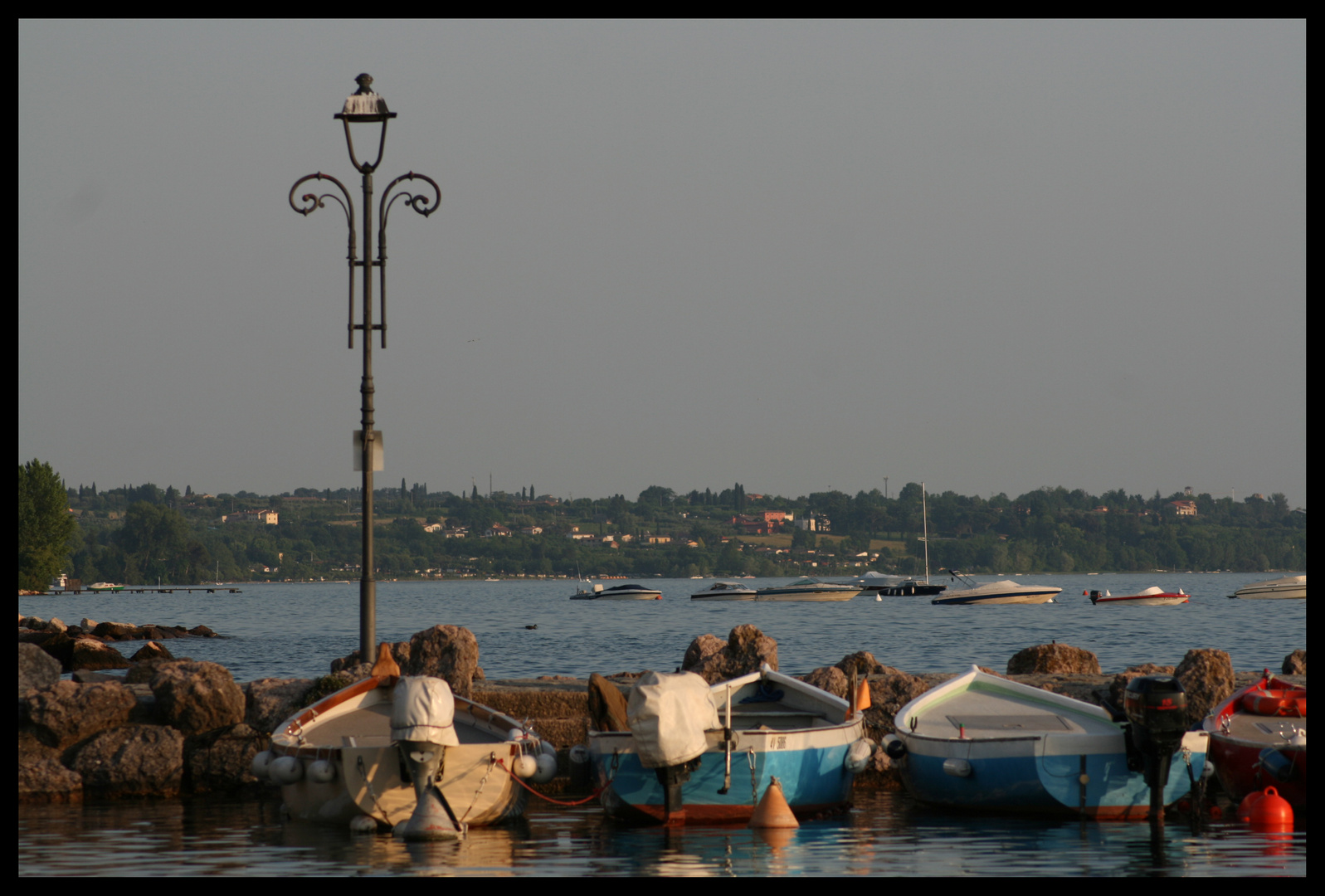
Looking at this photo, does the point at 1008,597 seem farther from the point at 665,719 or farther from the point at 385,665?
the point at 665,719

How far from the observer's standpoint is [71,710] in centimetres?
1479

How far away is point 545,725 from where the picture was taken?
1550cm

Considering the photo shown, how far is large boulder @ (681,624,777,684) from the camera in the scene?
17.4 metres

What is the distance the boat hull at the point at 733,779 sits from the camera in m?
12.7

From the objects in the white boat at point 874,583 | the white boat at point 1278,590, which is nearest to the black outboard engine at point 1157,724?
the white boat at point 1278,590

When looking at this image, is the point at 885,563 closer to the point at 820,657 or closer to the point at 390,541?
the point at 390,541

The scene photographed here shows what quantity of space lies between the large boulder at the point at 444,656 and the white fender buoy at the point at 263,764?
329 cm

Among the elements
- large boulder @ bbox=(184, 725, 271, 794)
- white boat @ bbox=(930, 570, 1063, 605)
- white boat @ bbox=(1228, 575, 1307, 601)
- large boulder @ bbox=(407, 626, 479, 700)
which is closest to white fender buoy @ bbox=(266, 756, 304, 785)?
large boulder @ bbox=(184, 725, 271, 794)

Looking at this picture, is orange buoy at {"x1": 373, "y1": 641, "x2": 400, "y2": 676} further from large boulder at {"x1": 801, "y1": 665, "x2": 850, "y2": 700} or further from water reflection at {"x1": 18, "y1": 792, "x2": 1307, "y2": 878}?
large boulder at {"x1": 801, "y1": 665, "x2": 850, "y2": 700}

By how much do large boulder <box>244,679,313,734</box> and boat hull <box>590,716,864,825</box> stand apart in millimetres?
4093

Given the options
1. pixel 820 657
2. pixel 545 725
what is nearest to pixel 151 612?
pixel 820 657

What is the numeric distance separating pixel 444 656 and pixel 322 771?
4.06m
